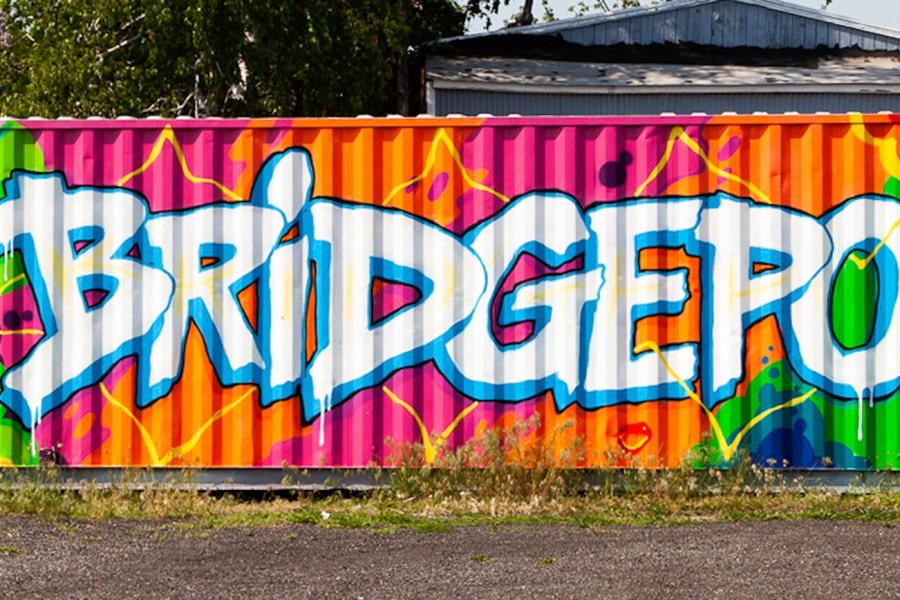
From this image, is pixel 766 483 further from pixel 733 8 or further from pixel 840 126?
pixel 733 8

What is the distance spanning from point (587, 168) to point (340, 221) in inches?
62.4

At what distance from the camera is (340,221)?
9031 millimetres

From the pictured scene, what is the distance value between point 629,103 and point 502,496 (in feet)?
43.6

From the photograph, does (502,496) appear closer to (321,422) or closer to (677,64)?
(321,422)

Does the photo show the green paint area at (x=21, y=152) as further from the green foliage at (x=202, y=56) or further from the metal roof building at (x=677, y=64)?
the metal roof building at (x=677, y=64)

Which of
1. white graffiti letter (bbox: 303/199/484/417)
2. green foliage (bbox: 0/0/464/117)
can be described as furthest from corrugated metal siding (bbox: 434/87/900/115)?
white graffiti letter (bbox: 303/199/484/417)

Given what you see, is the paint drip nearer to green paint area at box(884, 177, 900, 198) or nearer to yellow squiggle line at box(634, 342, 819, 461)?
yellow squiggle line at box(634, 342, 819, 461)

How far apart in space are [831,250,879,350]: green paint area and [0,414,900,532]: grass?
973 mm

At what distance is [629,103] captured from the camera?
69.6 feet

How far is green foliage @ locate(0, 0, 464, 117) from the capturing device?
20656mm

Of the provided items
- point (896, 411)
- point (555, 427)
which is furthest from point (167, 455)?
point (896, 411)

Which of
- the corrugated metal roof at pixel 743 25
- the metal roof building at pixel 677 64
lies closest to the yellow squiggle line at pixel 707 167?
the metal roof building at pixel 677 64

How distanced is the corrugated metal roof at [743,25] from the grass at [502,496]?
17.0m

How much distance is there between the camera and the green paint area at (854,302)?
29.5ft
